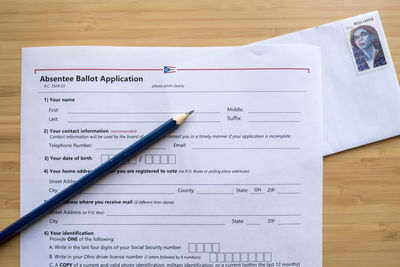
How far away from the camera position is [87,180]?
445 millimetres

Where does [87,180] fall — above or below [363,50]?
below

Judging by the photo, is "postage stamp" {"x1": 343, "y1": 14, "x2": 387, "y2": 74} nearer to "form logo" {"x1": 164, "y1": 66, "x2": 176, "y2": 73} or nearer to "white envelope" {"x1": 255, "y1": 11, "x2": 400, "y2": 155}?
"white envelope" {"x1": 255, "y1": 11, "x2": 400, "y2": 155}

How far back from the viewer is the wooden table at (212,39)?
460 millimetres

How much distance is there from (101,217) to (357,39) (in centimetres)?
45

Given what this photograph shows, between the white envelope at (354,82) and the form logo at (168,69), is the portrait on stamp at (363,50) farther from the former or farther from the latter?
the form logo at (168,69)

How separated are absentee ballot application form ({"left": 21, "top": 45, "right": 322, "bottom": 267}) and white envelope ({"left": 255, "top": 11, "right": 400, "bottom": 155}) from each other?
0.02 metres

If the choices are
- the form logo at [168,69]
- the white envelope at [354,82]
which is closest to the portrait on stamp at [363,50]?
the white envelope at [354,82]

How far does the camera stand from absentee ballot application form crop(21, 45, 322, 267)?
0.46 meters

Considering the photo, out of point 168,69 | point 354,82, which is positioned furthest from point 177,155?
point 354,82

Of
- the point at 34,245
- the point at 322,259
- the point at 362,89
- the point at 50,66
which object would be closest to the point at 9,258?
the point at 34,245

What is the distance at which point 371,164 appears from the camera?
1.53 feet

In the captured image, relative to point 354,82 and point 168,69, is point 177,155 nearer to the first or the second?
point 168,69

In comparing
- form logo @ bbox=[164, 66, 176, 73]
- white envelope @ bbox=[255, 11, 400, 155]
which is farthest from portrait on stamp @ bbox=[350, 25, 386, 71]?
form logo @ bbox=[164, 66, 176, 73]

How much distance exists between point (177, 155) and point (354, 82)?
28 cm
